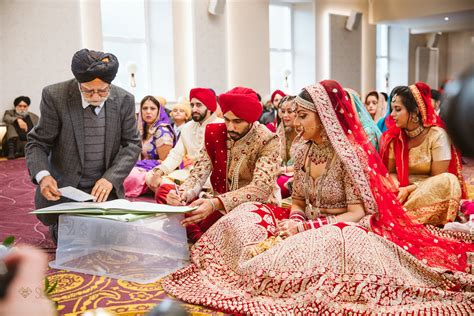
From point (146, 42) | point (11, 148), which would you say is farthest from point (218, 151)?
point (146, 42)

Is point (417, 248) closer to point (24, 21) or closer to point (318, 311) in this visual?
point (318, 311)

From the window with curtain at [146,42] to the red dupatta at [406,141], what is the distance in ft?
22.1

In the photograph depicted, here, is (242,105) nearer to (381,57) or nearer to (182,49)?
(182,49)

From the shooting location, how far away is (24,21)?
27.8 ft

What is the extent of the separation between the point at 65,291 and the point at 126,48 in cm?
801

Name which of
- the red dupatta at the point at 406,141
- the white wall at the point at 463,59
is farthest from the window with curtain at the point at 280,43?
the white wall at the point at 463,59

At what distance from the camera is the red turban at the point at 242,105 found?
272cm

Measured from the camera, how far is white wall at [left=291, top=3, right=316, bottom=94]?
12078mm

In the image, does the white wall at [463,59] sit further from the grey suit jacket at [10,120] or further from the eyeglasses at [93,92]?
the grey suit jacket at [10,120]

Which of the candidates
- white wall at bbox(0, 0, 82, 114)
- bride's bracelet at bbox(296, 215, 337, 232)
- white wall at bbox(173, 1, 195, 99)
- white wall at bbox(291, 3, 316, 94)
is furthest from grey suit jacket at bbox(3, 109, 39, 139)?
bride's bracelet at bbox(296, 215, 337, 232)

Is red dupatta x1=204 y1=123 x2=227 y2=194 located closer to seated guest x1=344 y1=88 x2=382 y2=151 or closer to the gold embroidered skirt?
the gold embroidered skirt

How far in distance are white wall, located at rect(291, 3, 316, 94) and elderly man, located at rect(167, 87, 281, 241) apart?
962 centimetres

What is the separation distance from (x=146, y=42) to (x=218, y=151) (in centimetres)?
750

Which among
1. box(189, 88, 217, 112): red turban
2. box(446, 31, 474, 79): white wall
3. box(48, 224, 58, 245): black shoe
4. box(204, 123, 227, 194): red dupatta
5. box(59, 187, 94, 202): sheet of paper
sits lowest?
box(48, 224, 58, 245): black shoe
